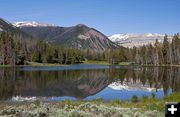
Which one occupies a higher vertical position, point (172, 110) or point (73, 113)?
point (172, 110)

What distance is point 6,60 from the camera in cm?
18312

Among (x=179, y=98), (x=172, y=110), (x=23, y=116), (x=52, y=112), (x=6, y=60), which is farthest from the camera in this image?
(x=6, y=60)

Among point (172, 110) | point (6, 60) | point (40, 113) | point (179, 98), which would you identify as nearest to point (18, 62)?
point (6, 60)

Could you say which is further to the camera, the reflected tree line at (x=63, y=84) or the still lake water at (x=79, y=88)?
the reflected tree line at (x=63, y=84)

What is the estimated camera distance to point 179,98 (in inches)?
1368

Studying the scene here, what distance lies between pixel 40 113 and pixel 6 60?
170 metres

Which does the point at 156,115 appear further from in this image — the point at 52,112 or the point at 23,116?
the point at 23,116

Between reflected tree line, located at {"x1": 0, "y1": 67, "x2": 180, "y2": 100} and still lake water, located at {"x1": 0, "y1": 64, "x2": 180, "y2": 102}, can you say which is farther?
reflected tree line, located at {"x1": 0, "y1": 67, "x2": 180, "y2": 100}

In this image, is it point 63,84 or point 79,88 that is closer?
point 79,88

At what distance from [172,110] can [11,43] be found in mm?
185628

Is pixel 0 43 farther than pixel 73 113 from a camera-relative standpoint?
Yes

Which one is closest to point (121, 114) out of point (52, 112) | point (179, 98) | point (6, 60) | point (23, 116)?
point (52, 112)

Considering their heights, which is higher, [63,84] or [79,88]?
[63,84]

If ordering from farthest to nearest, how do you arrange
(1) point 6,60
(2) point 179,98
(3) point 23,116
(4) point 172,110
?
(1) point 6,60
(2) point 179,98
(3) point 23,116
(4) point 172,110
